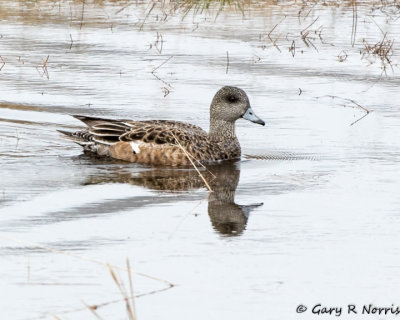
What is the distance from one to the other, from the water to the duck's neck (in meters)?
0.24

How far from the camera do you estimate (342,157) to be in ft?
32.8

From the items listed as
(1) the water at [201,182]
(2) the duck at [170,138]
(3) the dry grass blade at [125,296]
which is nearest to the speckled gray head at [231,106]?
(2) the duck at [170,138]

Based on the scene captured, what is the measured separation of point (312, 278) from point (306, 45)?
10791mm

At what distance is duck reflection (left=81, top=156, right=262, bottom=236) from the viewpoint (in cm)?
761

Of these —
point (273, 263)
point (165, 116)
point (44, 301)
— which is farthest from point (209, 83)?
point (44, 301)

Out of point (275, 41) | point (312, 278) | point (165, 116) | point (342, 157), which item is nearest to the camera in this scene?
point (312, 278)

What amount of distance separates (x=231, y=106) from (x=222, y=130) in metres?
0.25

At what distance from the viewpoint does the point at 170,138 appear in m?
9.98

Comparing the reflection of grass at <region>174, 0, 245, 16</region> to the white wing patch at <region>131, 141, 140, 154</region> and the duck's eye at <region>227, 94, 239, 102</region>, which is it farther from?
the white wing patch at <region>131, 141, 140, 154</region>

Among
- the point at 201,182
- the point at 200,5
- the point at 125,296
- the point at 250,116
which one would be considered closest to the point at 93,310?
the point at 125,296

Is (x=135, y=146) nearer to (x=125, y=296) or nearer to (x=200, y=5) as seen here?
(x=125, y=296)

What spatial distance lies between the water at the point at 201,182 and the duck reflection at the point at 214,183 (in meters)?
0.02

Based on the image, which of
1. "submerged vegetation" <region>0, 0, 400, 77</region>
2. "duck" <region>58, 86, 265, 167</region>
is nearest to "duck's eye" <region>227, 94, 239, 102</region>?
"duck" <region>58, 86, 265, 167</region>

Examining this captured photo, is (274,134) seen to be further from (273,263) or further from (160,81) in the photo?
(273,263)
